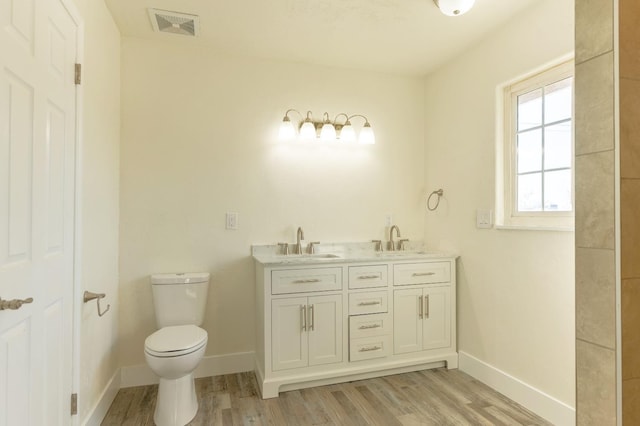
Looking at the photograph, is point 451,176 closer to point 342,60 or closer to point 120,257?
point 342,60

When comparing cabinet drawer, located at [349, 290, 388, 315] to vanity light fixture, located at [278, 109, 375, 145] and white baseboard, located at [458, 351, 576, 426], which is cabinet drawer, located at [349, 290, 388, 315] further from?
vanity light fixture, located at [278, 109, 375, 145]

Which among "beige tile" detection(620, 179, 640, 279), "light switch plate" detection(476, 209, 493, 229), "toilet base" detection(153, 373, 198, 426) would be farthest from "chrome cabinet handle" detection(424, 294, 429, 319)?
"beige tile" detection(620, 179, 640, 279)

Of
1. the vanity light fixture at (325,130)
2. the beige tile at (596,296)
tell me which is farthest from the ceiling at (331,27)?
the beige tile at (596,296)

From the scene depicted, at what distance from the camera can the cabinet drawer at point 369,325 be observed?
252 centimetres

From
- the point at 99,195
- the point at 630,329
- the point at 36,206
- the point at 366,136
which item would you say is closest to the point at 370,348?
the point at 366,136

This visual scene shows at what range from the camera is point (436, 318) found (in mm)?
2717

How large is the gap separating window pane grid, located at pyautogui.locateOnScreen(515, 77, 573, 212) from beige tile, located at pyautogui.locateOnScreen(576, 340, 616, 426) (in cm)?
129

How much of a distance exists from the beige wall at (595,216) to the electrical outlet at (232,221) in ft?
7.30

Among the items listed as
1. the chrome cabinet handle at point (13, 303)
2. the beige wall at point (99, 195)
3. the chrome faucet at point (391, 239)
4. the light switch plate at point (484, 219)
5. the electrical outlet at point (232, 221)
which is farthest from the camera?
the chrome faucet at point (391, 239)

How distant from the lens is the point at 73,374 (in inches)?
64.3

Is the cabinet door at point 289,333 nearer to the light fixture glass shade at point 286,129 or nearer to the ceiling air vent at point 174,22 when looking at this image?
the light fixture glass shade at point 286,129

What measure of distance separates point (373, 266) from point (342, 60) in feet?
Result: 5.60

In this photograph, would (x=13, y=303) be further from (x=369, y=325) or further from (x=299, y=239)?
(x=369, y=325)

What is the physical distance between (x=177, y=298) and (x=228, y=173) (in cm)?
99
